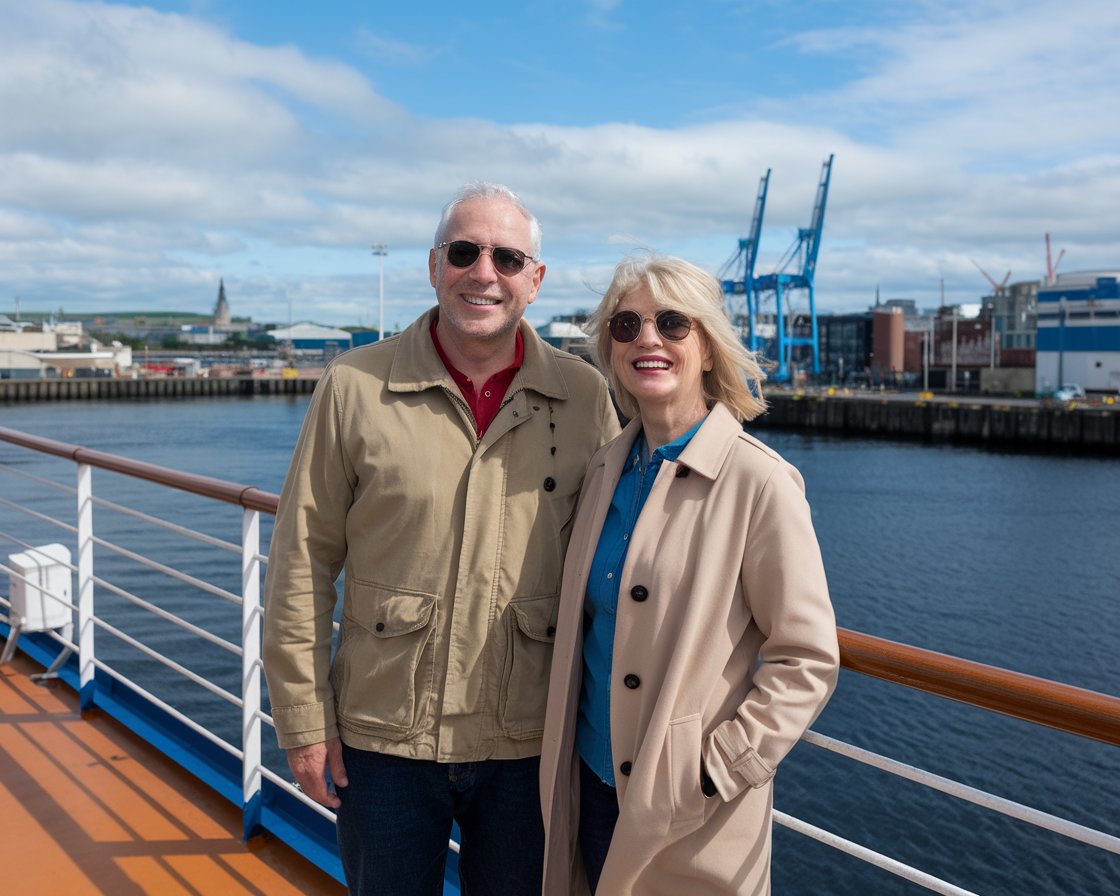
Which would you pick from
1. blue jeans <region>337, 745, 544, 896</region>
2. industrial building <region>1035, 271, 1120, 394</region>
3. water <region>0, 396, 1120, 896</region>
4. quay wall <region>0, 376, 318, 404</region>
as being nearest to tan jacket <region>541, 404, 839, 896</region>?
blue jeans <region>337, 745, 544, 896</region>

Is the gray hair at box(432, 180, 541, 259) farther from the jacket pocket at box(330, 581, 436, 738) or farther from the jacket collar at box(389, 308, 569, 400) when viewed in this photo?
the jacket pocket at box(330, 581, 436, 738)

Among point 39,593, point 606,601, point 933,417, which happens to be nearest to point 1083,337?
point 933,417

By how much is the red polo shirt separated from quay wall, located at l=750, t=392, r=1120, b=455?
31.5 meters

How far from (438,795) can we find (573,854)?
7.2 inches

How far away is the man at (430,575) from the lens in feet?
3.90

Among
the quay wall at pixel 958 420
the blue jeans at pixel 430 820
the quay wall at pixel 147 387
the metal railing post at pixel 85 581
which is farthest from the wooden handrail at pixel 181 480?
the quay wall at pixel 147 387

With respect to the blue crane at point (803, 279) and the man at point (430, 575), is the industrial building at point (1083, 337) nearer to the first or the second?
the blue crane at point (803, 279)

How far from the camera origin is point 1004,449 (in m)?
29.9

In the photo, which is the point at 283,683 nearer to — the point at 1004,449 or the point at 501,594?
the point at 501,594

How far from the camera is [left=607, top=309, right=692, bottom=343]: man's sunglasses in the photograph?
1.11 metres

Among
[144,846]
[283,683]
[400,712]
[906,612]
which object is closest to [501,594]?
[400,712]

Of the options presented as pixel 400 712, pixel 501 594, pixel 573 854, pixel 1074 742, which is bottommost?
pixel 1074 742

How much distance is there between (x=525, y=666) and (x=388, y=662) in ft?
0.54

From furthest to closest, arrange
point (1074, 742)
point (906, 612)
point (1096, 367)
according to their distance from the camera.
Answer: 1. point (1096, 367)
2. point (906, 612)
3. point (1074, 742)
